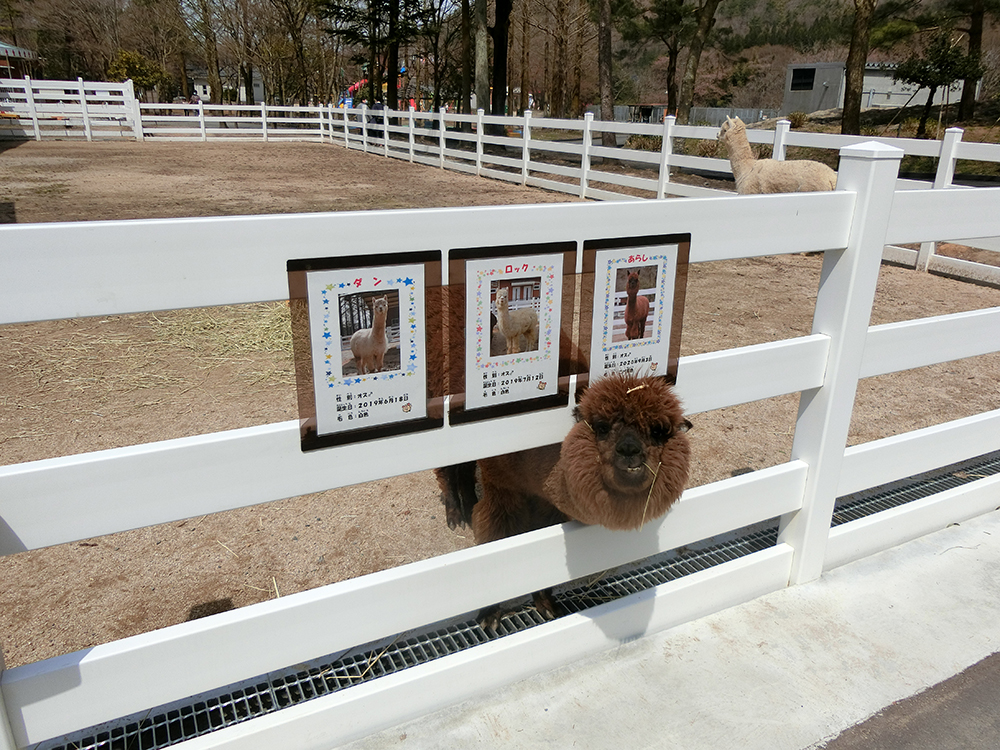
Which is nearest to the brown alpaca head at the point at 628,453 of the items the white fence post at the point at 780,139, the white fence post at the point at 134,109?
the white fence post at the point at 780,139

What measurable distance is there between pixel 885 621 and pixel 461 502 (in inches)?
65.3

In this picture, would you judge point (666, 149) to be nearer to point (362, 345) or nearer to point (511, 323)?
Answer: point (511, 323)

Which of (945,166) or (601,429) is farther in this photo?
(945,166)

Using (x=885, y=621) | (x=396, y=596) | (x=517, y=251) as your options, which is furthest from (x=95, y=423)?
(x=885, y=621)

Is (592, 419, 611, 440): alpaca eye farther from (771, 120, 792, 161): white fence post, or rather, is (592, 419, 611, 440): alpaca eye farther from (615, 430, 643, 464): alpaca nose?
(771, 120, 792, 161): white fence post

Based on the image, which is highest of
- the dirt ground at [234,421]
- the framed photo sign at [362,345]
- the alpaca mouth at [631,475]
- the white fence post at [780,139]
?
the white fence post at [780,139]

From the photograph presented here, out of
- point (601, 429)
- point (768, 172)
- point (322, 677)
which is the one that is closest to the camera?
point (601, 429)

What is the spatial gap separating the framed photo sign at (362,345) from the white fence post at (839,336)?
145 centimetres

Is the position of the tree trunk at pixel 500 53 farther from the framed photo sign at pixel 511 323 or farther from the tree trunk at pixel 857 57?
the framed photo sign at pixel 511 323

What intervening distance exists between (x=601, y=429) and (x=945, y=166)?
9072 mm

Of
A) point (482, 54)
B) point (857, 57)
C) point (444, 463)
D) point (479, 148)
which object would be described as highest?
point (482, 54)

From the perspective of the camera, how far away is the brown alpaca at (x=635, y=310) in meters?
2.00

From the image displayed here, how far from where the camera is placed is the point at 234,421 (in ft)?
13.3

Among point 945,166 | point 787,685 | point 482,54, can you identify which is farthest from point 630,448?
point 482,54
